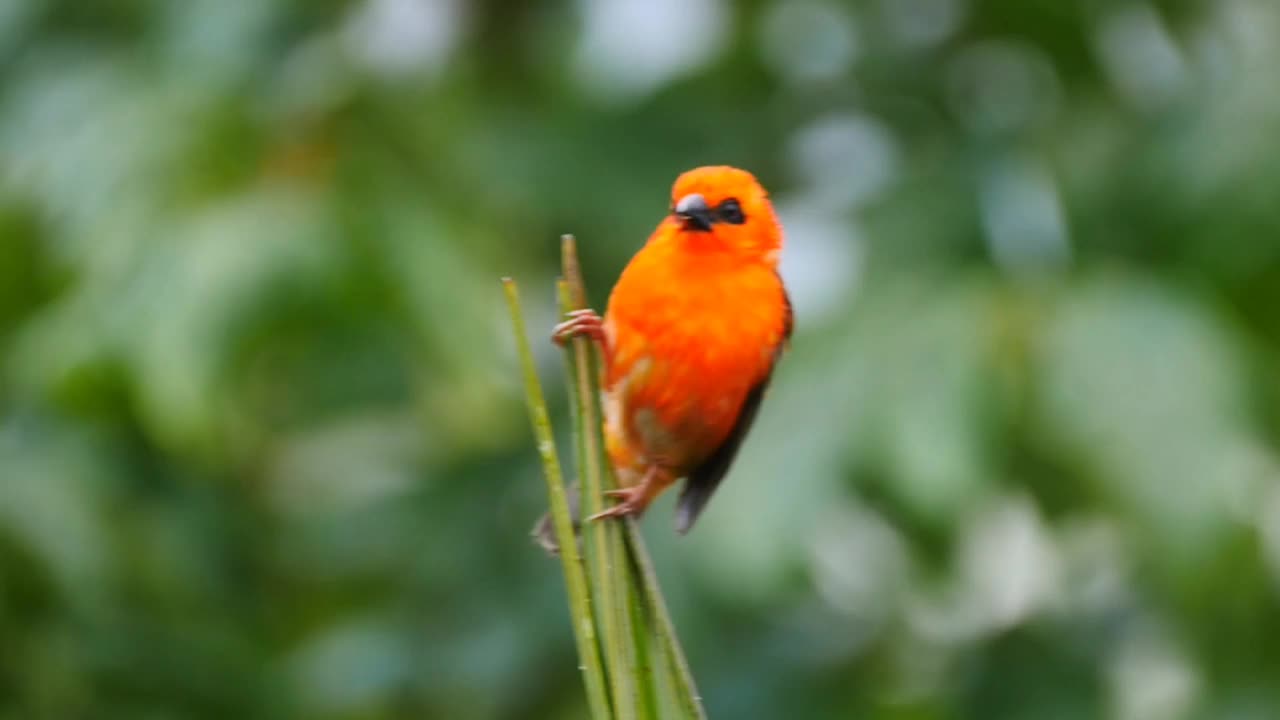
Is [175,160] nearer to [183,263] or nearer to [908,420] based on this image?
[183,263]

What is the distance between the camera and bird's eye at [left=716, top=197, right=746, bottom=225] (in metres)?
1.78

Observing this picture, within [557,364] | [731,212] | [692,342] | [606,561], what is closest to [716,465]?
[692,342]

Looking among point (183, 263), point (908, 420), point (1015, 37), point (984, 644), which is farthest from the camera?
point (1015, 37)

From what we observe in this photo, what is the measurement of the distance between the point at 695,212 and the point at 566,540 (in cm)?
83

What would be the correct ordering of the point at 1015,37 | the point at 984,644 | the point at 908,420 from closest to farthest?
1. the point at 908,420
2. the point at 984,644
3. the point at 1015,37

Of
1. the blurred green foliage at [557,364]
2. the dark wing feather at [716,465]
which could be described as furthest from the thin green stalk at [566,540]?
the blurred green foliage at [557,364]

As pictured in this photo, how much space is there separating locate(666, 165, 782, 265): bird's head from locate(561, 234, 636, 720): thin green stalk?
18.8 inches

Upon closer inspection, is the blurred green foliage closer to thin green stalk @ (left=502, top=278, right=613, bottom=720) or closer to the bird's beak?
the bird's beak

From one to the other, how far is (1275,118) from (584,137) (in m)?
1.71

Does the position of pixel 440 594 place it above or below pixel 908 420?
above

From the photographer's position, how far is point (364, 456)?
15.8 feet

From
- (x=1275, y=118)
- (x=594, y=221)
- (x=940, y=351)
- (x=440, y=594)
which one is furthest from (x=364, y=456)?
(x=1275, y=118)

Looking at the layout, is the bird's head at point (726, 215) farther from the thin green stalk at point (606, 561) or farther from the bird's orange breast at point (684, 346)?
the thin green stalk at point (606, 561)

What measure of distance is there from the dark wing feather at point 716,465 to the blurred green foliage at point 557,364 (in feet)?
2.86
